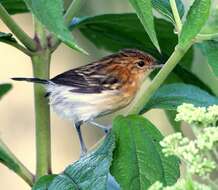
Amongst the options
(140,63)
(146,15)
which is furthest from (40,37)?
(140,63)

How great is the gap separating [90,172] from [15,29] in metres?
0.44

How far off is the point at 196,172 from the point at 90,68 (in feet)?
7.47

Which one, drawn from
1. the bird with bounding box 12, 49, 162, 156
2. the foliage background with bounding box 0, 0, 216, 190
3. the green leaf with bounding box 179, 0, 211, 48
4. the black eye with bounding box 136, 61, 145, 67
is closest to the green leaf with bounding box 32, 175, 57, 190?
the green leaf with bounding box 179, 0, 211, 48

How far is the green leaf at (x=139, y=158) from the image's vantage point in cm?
184

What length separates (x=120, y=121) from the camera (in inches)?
78.5

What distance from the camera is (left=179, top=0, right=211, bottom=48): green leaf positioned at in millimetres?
1663

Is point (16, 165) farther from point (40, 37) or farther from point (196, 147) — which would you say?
point (196, 147)

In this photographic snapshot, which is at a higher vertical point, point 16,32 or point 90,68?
point 16,32

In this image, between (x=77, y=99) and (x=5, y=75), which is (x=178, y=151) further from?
(x=5, y=75)

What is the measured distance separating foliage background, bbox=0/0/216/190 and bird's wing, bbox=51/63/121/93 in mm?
2092

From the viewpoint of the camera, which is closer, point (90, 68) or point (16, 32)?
point (16, 32)

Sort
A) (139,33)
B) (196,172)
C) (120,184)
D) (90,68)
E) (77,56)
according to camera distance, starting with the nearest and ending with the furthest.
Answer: (196,172) → (120,184) → (139,33) → (90,68) → (77,56)

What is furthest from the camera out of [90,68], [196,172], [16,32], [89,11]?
[89,11]

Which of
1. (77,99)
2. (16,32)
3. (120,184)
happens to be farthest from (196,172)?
(77,99)
